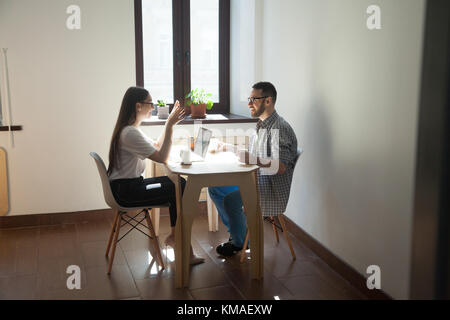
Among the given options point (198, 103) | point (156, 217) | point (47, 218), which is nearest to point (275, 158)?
point (156, 217)

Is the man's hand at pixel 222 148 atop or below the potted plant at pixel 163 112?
below

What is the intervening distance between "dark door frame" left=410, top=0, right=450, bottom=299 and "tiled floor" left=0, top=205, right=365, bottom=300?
1655mm

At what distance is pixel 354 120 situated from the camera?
290 cm

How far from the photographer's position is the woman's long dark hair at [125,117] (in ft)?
10.1

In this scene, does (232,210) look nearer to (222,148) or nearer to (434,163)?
(222,148)

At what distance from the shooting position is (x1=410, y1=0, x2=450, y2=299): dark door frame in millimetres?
1123

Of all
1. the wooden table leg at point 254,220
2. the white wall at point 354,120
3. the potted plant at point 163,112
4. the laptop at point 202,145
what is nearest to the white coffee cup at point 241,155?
the wooden table leg at point 254,220

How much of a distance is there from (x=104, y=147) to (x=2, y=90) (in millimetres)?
928

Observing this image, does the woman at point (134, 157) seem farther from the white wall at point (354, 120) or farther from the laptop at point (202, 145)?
the white wall at point (354, 120)

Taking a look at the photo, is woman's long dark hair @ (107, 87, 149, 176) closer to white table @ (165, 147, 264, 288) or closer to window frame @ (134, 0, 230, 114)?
white table @ (165, 147, 264, 288)

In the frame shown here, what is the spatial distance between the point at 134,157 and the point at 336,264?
59.0 inches

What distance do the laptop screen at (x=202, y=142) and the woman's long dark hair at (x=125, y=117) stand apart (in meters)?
0.48

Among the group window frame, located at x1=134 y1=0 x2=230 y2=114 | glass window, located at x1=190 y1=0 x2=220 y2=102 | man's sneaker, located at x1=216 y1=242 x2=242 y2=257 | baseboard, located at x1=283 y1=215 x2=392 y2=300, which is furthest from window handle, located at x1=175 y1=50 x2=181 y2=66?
man's sneaker, located at x1=216 y1=242 x2=242 y2=257

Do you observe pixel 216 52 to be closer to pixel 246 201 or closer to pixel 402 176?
pixel 246 201
